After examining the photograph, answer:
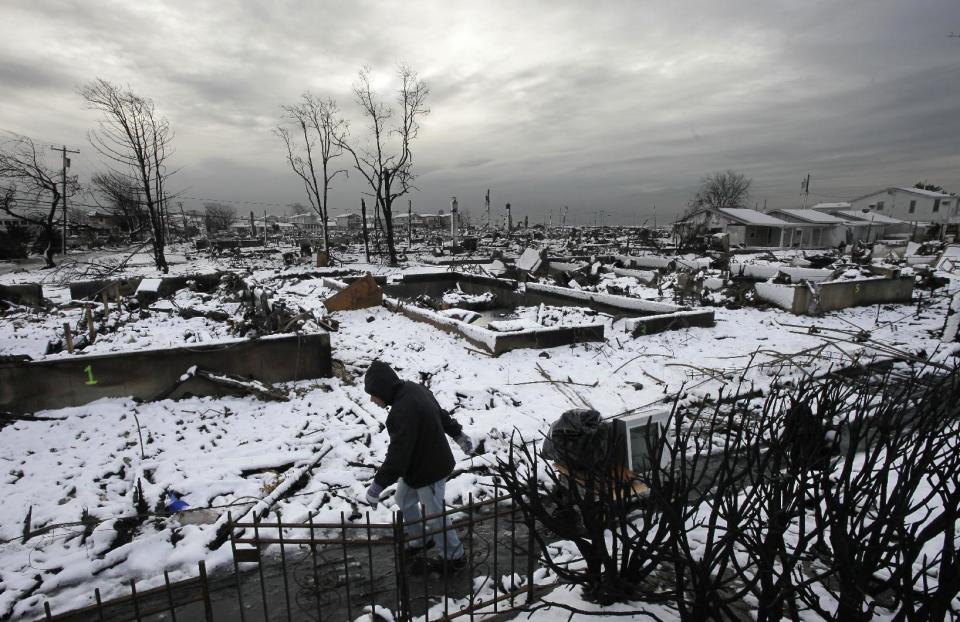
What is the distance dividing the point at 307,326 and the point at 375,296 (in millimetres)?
4884

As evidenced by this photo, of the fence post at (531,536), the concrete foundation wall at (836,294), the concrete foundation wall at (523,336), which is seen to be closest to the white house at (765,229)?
the concrete foundation wall at (836,294)

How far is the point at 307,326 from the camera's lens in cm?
866

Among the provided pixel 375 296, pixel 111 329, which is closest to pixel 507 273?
pixel 375 296

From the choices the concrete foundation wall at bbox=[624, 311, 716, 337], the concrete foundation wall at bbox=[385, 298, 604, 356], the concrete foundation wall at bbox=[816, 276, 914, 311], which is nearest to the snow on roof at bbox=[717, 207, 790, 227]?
the concrete foundation wall at bbox=[816, 276, 914, 311]

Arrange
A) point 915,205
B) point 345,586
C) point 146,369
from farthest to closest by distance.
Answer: point 915,205 < point 146,369 < point 345,586

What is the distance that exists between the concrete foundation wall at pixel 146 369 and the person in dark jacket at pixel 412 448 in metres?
4.36

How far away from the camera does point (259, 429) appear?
5.82 meters

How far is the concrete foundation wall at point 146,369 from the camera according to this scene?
238 inches

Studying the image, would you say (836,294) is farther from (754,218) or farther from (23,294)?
(754,218)

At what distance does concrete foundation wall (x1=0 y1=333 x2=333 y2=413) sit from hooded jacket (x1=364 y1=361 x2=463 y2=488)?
4.40 m

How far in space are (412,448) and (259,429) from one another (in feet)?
11.1

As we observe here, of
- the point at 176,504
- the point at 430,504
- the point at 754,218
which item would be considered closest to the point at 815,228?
the point at 754,218

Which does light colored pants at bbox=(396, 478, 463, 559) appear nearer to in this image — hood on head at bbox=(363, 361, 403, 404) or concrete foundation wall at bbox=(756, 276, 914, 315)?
hood on head at bbox=(363, 361, 403, 404)

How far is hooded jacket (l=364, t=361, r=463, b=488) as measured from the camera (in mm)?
3318
